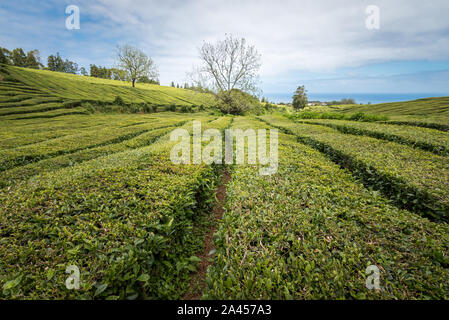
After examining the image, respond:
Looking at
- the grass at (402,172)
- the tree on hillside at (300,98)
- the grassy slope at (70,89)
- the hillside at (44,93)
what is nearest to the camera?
the grass at (402,172)

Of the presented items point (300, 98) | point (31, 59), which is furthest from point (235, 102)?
point (31, 59)

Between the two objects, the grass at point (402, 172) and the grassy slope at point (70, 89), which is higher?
the grassy slope at point (70, 89)

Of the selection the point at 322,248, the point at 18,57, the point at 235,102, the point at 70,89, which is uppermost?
the point at 18,57

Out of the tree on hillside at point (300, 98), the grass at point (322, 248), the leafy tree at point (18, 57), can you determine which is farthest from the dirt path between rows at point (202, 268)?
the leafy tree at point (18, 57)

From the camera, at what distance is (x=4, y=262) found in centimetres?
199

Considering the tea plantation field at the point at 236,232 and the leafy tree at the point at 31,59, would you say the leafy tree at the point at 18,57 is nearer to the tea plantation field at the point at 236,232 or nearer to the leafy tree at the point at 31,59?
the leafy tree at the point at 31,59

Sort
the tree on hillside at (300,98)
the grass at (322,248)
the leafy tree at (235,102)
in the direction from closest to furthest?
the grass at (322,248) < the leafy tree at (235,102) < the tree on hillside at (300,98)

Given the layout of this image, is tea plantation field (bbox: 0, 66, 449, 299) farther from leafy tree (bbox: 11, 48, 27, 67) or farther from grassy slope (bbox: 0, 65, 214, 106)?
leafy tree (bbox: 11, 48, 27, 67)

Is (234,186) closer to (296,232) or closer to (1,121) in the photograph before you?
(296,232)

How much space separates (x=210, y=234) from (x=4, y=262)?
301cm

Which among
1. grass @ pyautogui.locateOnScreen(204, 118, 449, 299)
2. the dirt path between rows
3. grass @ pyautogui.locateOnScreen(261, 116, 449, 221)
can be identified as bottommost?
the dirt path between rows

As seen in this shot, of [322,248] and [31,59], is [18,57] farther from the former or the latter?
[322,248]

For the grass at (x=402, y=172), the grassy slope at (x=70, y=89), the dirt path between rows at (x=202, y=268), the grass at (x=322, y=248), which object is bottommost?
the dirt path between rows at (x=202, y=268)

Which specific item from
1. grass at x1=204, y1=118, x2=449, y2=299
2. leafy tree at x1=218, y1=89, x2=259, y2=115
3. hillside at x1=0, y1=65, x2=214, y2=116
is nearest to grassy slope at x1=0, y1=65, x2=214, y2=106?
hillside at x1=0, y1=65, x2=214, y2=116
